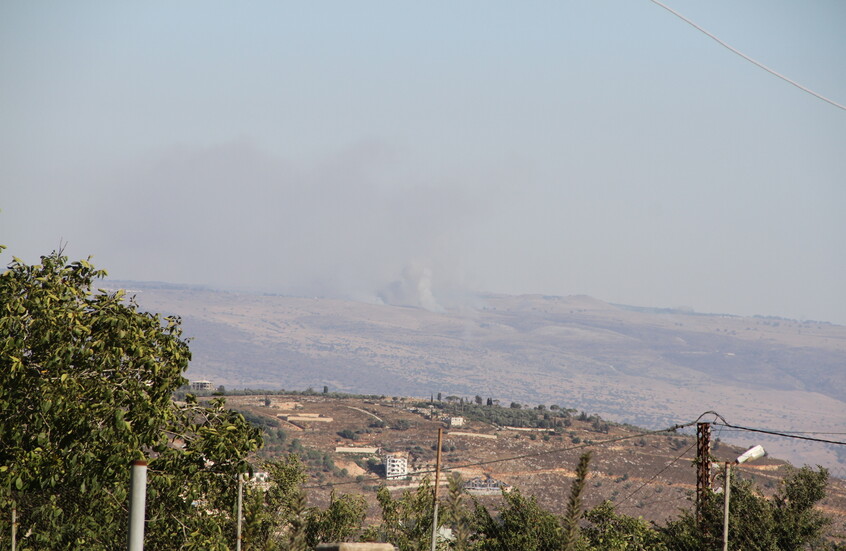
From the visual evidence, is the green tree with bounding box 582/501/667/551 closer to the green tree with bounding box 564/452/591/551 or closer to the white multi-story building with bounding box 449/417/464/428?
the green tree with bounding box 564/452/591/551

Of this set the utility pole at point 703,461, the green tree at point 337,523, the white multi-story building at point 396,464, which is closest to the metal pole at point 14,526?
the utility pole at point 703,461

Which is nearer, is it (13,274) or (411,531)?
(13,274)

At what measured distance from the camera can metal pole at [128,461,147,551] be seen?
27.2 feet

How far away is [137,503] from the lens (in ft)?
27.3

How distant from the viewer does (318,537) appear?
5131 cm

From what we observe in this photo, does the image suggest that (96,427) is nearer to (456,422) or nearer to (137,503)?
(137,503)

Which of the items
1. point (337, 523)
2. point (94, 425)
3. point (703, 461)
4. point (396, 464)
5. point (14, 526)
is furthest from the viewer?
point (396, 464)

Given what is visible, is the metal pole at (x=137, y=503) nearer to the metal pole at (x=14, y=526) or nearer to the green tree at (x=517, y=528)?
the metal pole at (x=14, y=526)

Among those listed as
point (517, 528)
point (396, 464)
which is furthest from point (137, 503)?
point (396, 464)

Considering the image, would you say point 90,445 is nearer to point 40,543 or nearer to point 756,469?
point 40,543

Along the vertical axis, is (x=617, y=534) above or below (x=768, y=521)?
below

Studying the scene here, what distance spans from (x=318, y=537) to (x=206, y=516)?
29.5m

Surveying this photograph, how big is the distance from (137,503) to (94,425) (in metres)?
12.8

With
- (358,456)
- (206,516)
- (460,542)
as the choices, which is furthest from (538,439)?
(460,542)
